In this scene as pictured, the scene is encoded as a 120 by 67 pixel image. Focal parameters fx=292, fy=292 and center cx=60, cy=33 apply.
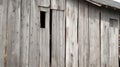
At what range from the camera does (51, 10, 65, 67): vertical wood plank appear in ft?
33.9

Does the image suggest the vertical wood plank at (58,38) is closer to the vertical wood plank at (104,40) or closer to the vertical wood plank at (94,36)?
the vertical wood plank at (94,36)

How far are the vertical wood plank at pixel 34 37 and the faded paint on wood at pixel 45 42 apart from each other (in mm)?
181

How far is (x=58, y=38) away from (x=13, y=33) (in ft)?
6.34

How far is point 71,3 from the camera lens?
1104cm

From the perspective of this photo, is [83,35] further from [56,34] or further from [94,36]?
[56,34]

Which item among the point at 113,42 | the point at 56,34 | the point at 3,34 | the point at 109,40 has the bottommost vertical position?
the point at 113,42

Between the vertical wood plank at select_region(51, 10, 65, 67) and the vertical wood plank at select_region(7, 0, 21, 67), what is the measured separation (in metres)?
1.52

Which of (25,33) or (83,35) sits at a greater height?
(25,33)

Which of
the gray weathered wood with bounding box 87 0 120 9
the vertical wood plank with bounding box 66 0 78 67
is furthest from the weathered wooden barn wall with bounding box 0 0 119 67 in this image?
the gray weathered wood with bounding box 87 0 120 9

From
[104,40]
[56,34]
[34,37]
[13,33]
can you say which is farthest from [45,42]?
[104,40]

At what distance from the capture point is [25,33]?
31.1 feet

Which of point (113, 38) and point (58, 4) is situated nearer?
point (58, 4)

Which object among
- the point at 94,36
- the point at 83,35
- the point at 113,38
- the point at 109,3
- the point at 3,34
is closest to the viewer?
the point at 3,34

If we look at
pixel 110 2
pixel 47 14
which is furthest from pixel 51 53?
pixel 110 2
